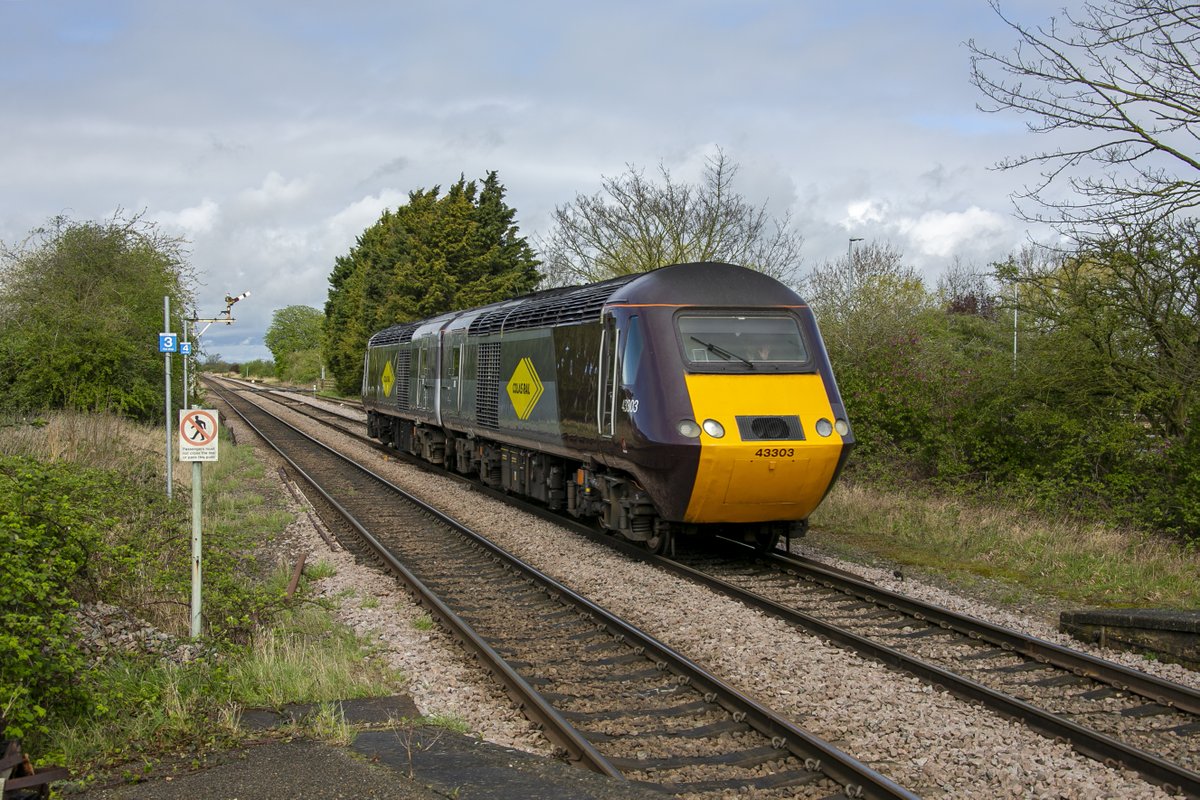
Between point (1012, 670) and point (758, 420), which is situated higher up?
point (758, 420)

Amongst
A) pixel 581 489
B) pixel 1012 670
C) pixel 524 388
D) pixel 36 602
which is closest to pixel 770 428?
pixel 581 489

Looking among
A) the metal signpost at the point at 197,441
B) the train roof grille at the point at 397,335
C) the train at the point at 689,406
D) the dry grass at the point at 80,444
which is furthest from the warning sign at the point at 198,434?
the train roof grille at the point at 397,335

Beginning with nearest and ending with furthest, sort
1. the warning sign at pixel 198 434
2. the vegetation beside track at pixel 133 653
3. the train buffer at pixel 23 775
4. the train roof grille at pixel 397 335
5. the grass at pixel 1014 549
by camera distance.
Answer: the train buffer at pixel 23 775 < the vegetation beside track at pixel 133 653 < the warning sign at pixel 198 434 < the grass at pixel 1014 549 < the train roof grille at pixel 397 335

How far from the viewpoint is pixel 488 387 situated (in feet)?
53.2

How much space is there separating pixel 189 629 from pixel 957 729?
18.3 feet

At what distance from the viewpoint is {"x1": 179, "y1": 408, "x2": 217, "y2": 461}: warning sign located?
7379 millimetres

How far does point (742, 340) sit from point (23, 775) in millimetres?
Answer: 7662

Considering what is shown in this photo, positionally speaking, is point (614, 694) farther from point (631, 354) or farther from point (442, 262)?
point (442, 262)

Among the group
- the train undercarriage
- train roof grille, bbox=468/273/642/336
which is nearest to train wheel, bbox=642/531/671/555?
the train undercarriage

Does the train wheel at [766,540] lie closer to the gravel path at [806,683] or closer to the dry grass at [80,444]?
the gravel path at [806,683]

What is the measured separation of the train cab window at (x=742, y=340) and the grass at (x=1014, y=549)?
2.66 m

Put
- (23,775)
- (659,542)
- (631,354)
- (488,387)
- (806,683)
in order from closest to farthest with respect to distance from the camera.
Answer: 1. (23,775)
2. (806,683)
3. (631,354)
4. (659,542)
5. (488,387)

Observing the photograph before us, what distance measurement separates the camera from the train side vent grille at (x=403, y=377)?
2222cm

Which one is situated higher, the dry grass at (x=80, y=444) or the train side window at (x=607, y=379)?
the train side window at (x=607, y=379)
